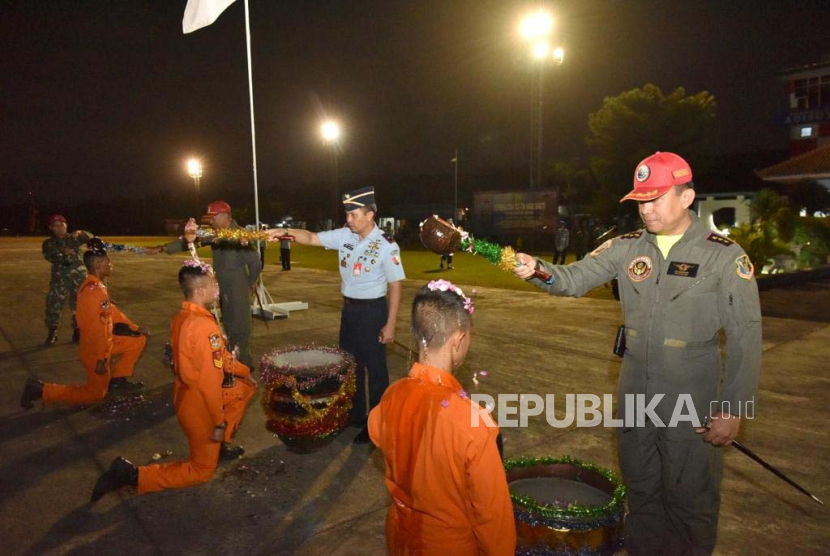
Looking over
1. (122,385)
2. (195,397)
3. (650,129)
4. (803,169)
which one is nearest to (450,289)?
(195,397)

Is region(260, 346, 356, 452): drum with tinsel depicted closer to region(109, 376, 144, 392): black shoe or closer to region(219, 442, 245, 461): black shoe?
region(219, 442, 245, 461): black shoe

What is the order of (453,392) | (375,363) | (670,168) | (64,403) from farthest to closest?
(64,403), (375,363), (670,168), (453,392)

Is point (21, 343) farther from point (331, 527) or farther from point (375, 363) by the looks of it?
point (331, 527)

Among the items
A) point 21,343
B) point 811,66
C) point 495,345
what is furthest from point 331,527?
point 811,66

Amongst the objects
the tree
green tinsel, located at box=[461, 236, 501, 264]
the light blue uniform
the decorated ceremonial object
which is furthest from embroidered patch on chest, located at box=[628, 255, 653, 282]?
the tree

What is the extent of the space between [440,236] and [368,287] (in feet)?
6.59

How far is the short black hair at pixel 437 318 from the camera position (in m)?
2.02

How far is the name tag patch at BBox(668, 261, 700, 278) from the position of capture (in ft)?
8.40

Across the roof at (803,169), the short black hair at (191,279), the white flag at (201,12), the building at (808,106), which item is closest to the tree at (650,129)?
the building at (808,106)

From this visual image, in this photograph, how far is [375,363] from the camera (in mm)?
4605

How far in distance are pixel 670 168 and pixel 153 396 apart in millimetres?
5524

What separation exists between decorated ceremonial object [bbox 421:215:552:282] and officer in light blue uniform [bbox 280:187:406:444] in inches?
70.4

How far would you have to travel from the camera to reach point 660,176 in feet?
8.43

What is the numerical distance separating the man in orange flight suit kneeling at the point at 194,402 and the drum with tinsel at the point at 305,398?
0.35m
